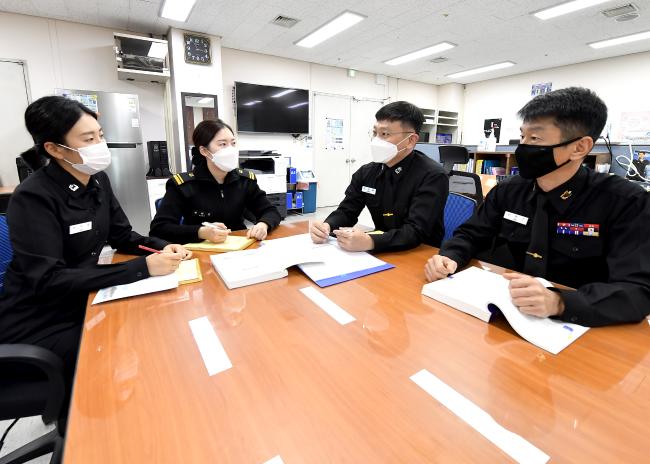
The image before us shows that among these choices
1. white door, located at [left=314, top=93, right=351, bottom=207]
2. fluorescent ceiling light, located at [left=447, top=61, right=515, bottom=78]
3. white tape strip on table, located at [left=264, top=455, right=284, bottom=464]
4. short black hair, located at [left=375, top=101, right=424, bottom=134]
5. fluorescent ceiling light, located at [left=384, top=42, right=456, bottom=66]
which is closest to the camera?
white tape strip on table, located at [left=264, top=455, right=284, bottom=464]

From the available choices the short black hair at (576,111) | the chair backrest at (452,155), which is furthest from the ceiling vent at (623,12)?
the short black hair at (576,111)

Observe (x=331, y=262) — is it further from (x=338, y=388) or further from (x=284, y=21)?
(x=284, y=21)

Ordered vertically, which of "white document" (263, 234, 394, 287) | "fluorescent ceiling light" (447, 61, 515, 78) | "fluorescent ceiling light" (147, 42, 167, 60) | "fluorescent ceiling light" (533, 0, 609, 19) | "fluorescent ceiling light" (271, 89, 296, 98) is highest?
"fluorescent ceiling light" (447, 61, 515, 78)

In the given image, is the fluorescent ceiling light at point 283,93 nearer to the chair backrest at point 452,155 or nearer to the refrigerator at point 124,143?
the refrigerator at point 124,143

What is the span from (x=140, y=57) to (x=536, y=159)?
4.83 m

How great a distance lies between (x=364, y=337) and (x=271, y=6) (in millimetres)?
4309

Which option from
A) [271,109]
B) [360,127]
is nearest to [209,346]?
[271,109]

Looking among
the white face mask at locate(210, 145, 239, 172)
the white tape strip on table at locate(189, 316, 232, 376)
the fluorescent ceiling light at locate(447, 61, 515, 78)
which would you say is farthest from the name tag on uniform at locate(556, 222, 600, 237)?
the fluorescent ceiling light at locate(447, 61, 515, 78)

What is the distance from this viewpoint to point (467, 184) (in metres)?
3.11

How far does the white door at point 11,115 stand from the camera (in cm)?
408

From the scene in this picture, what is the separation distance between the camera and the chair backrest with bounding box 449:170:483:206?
2869 mm

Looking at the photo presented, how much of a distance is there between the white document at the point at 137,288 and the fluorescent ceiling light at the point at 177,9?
392 cm

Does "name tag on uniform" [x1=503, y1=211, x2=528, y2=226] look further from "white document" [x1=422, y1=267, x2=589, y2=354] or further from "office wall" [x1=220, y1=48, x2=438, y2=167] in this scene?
"office wall" [x1=220, y1=48, x2=438, y2=167]

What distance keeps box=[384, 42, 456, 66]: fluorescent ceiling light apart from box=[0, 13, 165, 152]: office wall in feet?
14.4
